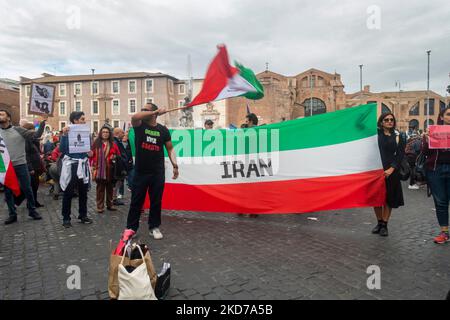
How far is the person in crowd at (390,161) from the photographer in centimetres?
528

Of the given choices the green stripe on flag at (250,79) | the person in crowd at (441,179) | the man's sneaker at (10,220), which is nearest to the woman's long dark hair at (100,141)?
the man's sneaker at (10,220)

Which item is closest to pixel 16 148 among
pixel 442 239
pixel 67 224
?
pixel 67 224

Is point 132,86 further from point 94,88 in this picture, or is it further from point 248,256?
point 248,256

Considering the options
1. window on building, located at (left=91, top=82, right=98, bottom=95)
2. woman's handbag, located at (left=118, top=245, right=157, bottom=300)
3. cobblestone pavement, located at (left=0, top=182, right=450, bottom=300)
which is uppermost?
window on building, located at (left=91, top=82, right=98, bottom=95)

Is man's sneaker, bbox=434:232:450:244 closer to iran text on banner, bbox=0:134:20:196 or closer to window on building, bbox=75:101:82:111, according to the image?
iran text on banner, bbox=0:134:20:196

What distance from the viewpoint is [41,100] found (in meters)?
6.51

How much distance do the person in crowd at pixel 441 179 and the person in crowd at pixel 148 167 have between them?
13.6ft

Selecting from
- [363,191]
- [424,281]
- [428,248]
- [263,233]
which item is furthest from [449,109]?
[263,233]

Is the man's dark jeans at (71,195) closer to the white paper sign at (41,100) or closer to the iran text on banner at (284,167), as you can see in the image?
the white paper sign at (41,100)

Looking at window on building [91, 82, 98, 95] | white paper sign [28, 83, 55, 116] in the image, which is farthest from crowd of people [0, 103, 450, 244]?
window on building [91, 82, 98, 95]

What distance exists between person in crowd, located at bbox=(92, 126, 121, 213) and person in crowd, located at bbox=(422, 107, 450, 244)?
6.17 m

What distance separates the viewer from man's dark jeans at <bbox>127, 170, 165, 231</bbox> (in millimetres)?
5125

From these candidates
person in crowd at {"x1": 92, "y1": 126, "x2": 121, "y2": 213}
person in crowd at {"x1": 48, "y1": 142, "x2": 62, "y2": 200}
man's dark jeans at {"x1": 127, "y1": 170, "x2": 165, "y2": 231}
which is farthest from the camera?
person in crowd at {"x1": 48, "y1": 142, "x2": 62, "y2": 200}

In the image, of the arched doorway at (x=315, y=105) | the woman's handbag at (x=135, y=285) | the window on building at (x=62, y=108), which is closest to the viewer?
the woman's handbag at (x=135, y=285)
